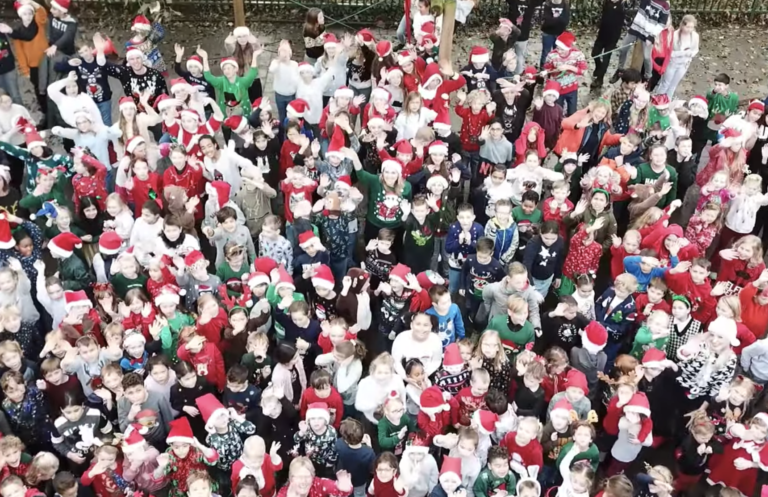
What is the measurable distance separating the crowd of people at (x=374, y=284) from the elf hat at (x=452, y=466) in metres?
0.03

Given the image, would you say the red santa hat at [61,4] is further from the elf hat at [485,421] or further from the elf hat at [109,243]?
the elf hat at [485,421]

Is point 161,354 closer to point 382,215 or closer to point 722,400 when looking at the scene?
point 382,215

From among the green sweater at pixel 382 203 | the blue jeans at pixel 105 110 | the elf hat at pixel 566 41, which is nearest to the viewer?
the green sweater at pixel 382 203

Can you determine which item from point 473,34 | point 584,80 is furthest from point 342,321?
point 473,34

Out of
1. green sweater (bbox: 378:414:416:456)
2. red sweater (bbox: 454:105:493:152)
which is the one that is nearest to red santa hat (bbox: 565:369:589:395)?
green sweater (bbox: 378:414:416:456)

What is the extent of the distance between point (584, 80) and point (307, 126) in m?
5.35

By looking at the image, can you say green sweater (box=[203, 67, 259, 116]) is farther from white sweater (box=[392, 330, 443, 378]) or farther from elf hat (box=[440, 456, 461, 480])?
elf hat (box=[440, 456, 461, 480])

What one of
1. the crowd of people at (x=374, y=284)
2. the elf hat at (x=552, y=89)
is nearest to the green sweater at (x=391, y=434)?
the crowd of people at (x=374, y=284)

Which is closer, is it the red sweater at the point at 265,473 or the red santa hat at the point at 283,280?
the red sweater at the point at 265,473

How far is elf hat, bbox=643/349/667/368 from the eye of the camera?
6438 mm

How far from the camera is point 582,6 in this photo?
46.0 ft

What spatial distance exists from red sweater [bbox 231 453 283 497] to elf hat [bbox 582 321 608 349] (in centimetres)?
280

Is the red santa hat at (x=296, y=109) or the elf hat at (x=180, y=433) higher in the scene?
the red santa hat at (x=296, y=109)

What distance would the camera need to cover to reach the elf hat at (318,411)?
5906 mm
